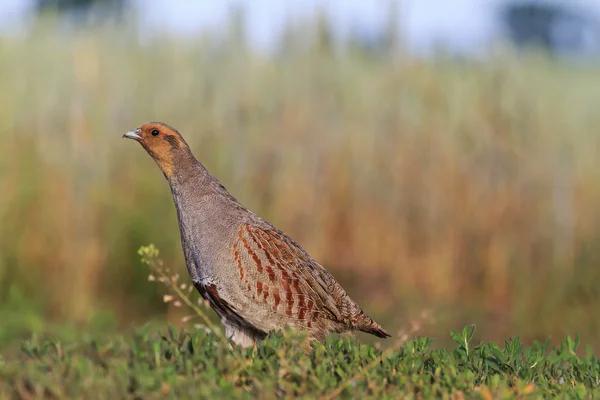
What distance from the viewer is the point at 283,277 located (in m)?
4.52

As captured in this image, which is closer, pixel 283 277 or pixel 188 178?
pixel 283 277

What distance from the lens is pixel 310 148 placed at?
9.06 m

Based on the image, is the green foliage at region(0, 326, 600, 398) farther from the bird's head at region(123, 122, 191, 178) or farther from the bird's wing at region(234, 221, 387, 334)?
the bird's head at region(123, 122, 191, 178)

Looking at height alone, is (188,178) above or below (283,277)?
above

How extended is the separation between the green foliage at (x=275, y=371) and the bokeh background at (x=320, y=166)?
4.18 meters

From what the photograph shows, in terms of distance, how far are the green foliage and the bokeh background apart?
418 centimetres

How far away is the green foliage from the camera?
323 cm

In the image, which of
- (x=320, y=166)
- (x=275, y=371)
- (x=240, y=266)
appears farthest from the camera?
(x=320, y=166)

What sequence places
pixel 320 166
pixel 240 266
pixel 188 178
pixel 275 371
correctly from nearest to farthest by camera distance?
1. pixel 275 371
2. pixel 240 266
3. pixel 188 178
4. pixel 320 166

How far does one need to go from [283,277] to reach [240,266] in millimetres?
231

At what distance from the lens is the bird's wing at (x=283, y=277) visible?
4.43m

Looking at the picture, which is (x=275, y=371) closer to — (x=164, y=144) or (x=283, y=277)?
(x=283, y=277)

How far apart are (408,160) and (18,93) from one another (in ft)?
12.5

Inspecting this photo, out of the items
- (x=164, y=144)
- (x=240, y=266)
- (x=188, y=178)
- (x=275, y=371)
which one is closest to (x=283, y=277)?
(x=240, y=266)
